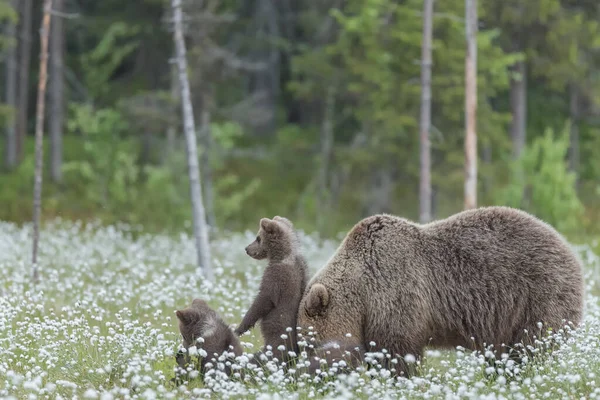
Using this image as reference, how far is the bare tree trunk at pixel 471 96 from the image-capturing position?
18938 mm

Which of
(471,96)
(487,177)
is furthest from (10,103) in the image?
(471,96)

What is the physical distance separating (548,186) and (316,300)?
15738 mm

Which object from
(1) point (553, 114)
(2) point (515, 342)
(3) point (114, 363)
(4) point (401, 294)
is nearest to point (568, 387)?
(2) point (515, 342)

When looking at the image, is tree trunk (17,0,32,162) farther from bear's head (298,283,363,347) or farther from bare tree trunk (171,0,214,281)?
bear's head (298,283,363,347)

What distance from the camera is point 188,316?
334 inches

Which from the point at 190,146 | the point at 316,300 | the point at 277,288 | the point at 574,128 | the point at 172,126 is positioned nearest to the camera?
the point at 316,300

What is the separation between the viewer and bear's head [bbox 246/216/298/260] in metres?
8.94

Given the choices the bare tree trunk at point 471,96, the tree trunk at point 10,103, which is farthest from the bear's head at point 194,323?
the tree trunk at point 10,103

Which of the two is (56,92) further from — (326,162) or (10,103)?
(326,162)

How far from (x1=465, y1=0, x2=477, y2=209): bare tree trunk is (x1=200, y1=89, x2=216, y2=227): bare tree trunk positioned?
6.95 meters

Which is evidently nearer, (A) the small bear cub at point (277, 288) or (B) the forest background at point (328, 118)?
(A) the small bear cub at point (277, 288)

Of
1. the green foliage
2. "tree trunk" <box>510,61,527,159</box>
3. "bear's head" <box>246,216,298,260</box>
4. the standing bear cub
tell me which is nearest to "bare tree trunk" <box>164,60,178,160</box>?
the green foliage

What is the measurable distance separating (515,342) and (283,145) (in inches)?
1059

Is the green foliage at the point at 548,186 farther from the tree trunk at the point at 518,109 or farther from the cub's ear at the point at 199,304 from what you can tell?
the cub's ear at the point at 199,304
